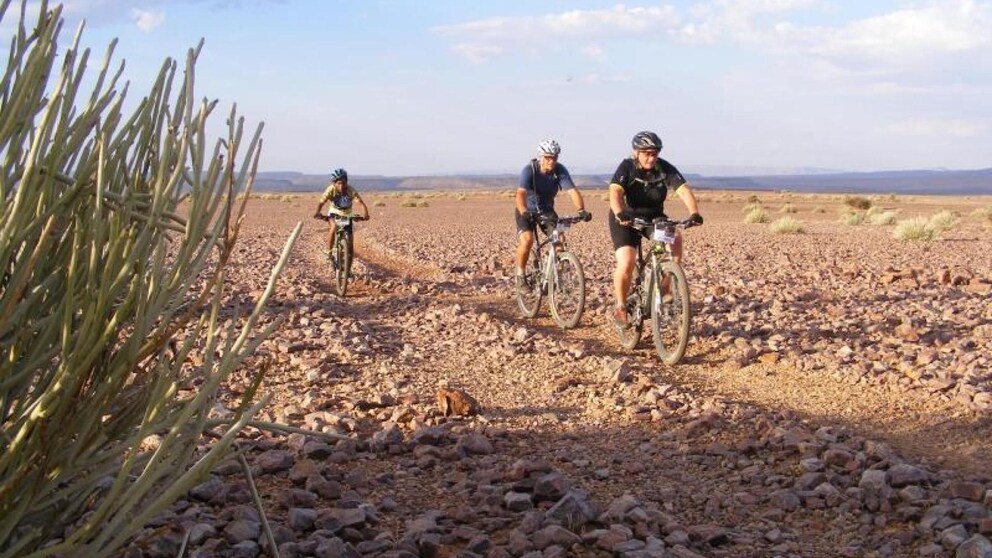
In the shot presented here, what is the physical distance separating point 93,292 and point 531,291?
907 centimetres

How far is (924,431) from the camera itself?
6297 millimetres

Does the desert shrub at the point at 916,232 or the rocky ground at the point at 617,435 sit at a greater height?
the desert shrub at the point at 916,232

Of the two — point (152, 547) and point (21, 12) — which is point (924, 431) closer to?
point (152, 547)

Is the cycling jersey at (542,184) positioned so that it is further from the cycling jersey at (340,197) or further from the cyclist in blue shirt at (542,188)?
the cycling jersey at (340,197)

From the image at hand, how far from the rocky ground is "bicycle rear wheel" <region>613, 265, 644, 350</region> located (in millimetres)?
160

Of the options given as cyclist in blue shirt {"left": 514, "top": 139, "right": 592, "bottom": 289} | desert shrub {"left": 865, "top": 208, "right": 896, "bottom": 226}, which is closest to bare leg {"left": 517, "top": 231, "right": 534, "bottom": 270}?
cyclist in blue shirt {"left": 514, "top": 139, "right": 592, "bottom": 289}

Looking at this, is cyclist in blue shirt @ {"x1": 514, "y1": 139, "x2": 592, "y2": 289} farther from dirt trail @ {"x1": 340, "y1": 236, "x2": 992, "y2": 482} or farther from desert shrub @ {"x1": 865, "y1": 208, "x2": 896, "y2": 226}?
desert shrub @ {"x1": 865, "y1": 208, "x2": 896, "y2": 226}

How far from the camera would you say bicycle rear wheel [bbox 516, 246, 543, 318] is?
36.9ft

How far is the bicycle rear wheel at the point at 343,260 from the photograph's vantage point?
13219 mm

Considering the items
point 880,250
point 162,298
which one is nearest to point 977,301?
point 880,250

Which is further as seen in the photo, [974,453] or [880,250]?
[880,250]

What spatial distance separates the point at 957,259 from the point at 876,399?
40.3 feet

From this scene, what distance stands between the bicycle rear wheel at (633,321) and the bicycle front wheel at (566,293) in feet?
3.33

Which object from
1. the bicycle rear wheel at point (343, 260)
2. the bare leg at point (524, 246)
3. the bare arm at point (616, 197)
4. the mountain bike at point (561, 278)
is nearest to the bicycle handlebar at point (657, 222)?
the bare arm at point (616, 197)
